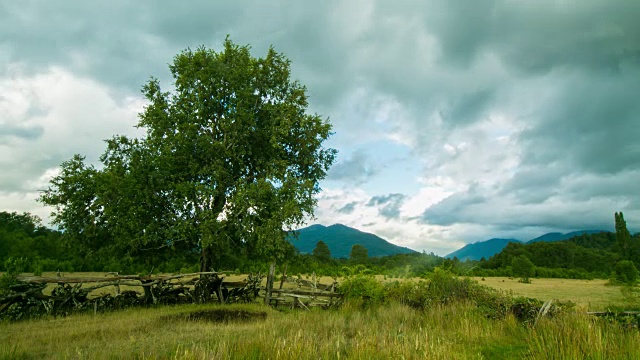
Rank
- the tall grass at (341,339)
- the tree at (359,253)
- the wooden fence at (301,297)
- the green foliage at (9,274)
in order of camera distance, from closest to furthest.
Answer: the tall grass at (341,339) < the green foliage at (9,274) < the wooden fence at (301,297) < the tree at (359,253)

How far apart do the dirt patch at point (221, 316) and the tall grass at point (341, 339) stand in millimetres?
697

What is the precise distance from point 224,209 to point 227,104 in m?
6.12

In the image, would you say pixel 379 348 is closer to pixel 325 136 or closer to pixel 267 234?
pixel 267 234

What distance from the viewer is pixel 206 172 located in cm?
1856

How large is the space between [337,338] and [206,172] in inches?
495

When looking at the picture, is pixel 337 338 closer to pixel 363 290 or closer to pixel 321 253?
pixel 363 290

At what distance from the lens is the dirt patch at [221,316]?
1416cm

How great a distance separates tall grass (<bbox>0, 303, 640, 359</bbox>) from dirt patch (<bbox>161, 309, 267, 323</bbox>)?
697mm

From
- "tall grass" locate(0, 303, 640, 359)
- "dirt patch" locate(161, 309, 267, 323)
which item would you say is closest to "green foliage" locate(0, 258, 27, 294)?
"tall grass" locate(0, 303, 640, 359)

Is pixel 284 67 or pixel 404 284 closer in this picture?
pixel 404 284

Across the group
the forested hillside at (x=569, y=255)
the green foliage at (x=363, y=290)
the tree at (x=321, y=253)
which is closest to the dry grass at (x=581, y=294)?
the green foliage at (x=363, y=290)

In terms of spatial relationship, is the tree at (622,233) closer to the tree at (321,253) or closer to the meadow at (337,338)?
the tree at (321,253)

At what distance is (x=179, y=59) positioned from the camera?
2075 centimetres

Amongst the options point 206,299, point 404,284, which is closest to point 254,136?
point 206,299
